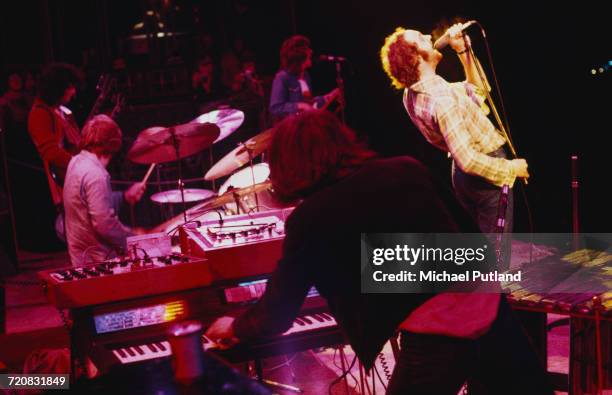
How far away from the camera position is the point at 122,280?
147 inches

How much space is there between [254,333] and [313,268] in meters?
0.31

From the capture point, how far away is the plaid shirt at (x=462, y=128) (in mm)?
4965

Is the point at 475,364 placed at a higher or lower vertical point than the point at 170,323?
higher

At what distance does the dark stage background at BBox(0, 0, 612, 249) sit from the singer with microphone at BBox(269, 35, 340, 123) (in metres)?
1.19

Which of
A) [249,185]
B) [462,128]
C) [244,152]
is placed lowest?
[249,185]

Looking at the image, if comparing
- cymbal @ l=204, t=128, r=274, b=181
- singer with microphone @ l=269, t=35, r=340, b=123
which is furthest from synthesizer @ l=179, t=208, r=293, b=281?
singer with microphone @ l=269, t=35, r=340, b=123

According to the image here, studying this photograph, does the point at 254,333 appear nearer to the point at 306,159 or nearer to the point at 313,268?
the point at 313,268

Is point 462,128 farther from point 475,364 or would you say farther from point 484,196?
point 475,364

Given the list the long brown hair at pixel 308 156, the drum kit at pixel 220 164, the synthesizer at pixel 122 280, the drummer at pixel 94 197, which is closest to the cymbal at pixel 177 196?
the drum kit at pixel 220 164

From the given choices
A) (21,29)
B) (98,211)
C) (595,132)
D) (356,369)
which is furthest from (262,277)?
(21,29)

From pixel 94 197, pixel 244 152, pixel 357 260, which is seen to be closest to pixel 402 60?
pixel 244 152

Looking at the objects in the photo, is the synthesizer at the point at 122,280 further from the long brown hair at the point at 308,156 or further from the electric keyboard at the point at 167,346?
the long brown hair at the point at 308,156

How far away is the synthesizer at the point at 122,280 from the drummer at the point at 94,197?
0.62 m

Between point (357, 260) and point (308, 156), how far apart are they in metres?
0.39
